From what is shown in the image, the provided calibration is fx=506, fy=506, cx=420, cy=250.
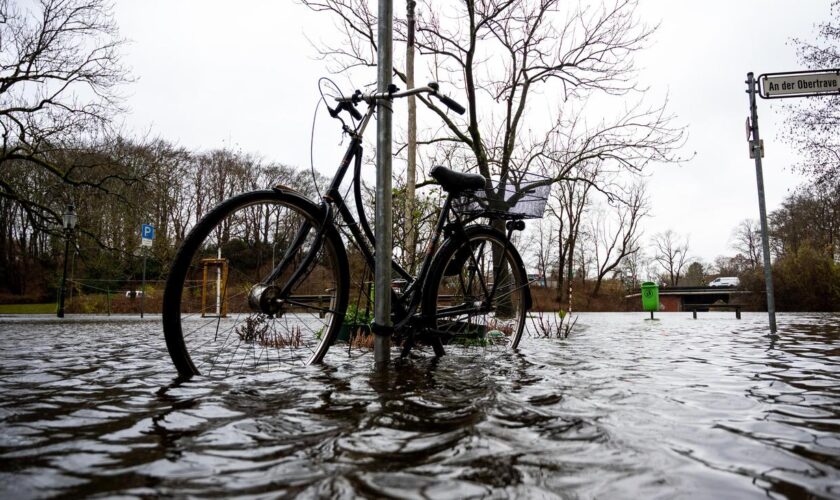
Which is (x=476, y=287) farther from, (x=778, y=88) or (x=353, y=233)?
(x=778, y=88)

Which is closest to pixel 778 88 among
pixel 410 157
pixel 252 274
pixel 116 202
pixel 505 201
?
pixel 505 201

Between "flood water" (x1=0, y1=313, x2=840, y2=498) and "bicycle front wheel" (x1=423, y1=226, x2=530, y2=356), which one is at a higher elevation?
"bicycle front wheel" (x1=423, y1=226, x2=530, y2=356)

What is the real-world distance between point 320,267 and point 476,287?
152 cm

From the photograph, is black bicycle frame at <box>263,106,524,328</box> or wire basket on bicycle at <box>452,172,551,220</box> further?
wire basket on bicycle at <box>452,172,551,220</box>

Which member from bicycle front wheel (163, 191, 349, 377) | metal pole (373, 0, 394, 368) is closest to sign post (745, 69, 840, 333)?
metal pole (373, 0, 394, 368)

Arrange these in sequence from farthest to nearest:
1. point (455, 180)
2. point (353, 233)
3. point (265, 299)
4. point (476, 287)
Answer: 1. point (476, 287)
2. point (455, 180)
3. point (353, 233)
4. point (265, 299)

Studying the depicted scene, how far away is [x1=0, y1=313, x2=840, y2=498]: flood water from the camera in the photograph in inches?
47.8

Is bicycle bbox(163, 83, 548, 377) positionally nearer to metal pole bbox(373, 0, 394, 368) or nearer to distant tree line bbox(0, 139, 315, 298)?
metal pole bbox(373, 0, 394, 368)

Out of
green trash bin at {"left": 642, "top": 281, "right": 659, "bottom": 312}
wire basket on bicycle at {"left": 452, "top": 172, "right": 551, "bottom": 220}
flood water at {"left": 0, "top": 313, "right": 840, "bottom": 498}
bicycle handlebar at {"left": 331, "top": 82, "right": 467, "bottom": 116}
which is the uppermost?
bicycle handlebar at {"left": 331, "top": 82, "right": 467, "bottom": 116}

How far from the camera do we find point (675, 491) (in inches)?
46.7

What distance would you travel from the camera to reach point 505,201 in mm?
4086

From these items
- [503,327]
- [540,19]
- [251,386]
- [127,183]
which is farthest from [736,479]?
[127,183]

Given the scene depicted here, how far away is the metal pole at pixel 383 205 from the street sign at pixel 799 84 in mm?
6072

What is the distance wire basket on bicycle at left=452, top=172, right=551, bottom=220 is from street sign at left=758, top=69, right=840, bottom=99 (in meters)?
4.70
